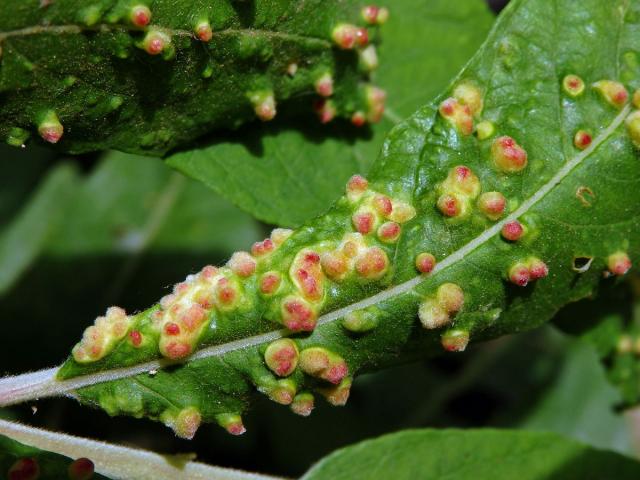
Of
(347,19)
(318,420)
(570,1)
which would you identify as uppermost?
(570,1)

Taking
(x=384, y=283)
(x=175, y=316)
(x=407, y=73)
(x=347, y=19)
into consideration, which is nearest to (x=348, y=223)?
(x=384, y=283)

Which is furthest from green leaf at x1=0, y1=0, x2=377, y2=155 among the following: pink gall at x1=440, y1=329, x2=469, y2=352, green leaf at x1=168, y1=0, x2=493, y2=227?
pink gall at x1=440, y1=329, x2=469, y2=352

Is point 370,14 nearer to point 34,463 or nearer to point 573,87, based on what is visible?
point 573,87

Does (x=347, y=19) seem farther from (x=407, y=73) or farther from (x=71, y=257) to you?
(x=71, y=257)

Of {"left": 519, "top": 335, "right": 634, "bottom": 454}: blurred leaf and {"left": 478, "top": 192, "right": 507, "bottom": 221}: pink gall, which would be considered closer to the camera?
{"left": 478, "top": 192, "right": 507, "bottom": 221}: pink gall

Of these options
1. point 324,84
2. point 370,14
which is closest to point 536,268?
point 324,84

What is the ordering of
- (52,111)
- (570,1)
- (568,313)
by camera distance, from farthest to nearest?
(568,313) → (570,1) → (52,111)

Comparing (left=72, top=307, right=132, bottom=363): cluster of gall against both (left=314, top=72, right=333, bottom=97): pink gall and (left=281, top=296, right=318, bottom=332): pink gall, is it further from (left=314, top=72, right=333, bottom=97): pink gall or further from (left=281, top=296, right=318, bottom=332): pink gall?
(left=314, top=72, right=333, bottom=97): pink gall
